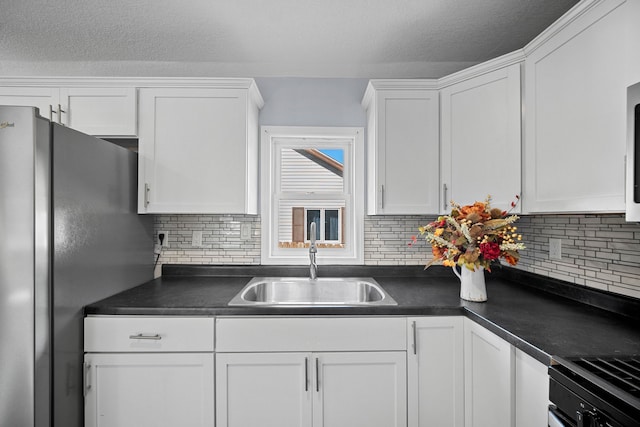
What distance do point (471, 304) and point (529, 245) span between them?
75 cm

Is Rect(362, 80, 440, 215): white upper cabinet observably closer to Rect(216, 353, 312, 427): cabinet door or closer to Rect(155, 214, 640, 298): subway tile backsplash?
Rect(155, 214, 640, 298): subway tile backsplash

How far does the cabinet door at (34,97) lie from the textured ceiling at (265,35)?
337 millimetres

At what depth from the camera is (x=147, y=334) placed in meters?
1.49

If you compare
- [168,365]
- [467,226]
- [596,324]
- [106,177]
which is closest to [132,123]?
[106,177]

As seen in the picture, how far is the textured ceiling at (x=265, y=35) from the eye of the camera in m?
1.64

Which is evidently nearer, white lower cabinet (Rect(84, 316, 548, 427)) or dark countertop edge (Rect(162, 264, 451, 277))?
white lower cabinet (Rect(84, 316, 548, 427))

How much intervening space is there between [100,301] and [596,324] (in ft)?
7.33

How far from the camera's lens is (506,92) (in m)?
1.64

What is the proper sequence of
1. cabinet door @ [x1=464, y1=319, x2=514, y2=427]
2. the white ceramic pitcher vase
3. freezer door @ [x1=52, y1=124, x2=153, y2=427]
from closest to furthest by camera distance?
cabinet door @ [x1=464, y1=319, x2=514, y2=427]
freezer door @ [x1=52, y1=124, x2=153, y2=427]
the white ceramic pitcher vase

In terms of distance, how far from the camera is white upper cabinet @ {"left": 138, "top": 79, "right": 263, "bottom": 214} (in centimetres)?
188

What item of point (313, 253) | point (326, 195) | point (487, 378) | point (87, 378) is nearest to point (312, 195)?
point (326, 195)

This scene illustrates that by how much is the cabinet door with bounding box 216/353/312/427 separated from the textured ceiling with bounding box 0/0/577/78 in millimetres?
1765

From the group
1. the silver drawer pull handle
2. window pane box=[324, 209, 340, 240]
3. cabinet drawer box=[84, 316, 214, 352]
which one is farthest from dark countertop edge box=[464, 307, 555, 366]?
the silver drawer pull handle

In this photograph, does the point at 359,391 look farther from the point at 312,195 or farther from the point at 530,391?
the point at 312,195
